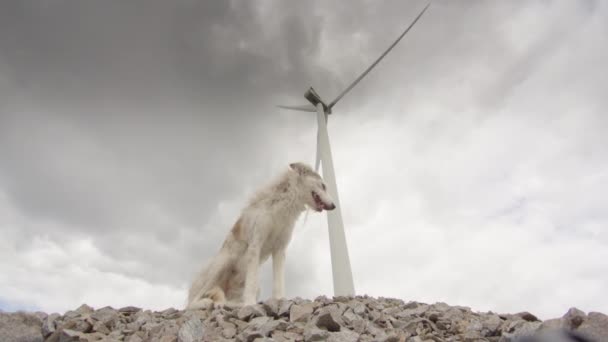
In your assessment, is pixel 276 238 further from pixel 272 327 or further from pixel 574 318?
pixel 574 318

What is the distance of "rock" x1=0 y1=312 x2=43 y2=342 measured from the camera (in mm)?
6316

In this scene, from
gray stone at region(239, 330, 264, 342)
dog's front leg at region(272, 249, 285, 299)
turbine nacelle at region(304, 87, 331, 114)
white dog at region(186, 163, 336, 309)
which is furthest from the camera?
turbine nacelle at region(304, 87, 331, 114)

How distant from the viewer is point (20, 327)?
6.55m

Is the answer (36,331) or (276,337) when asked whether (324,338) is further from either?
(36,331)

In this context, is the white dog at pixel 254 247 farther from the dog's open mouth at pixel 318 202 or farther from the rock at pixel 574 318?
the rock at pixel 574 318

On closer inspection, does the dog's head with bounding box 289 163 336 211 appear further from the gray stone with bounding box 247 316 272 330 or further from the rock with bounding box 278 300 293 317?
the gray stone with bounding box 247 316 272 330

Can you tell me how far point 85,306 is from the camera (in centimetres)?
782

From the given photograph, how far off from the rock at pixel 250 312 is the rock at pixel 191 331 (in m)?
0.69

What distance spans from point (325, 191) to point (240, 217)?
2.25m

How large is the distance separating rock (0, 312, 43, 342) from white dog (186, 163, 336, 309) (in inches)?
103

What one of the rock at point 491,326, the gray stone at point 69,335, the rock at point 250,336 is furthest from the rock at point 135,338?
the rock at point 491,326

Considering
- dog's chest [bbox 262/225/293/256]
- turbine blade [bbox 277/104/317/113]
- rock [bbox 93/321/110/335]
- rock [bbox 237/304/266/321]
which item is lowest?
rock [bbox 93/321/110/335]

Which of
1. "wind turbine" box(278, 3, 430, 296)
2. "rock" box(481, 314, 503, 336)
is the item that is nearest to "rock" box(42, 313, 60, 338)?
"rock" box(481, 314, 503, 336)

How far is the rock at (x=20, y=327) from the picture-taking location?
632cm
